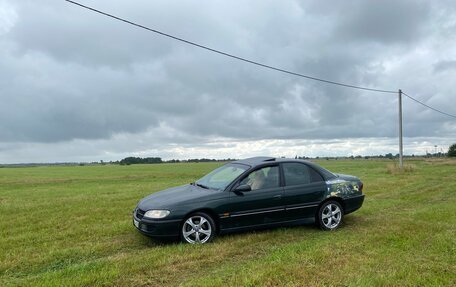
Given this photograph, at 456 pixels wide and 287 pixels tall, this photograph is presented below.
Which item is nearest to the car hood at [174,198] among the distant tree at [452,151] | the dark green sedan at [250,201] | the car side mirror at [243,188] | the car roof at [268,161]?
the dark green sedan at [250,201]

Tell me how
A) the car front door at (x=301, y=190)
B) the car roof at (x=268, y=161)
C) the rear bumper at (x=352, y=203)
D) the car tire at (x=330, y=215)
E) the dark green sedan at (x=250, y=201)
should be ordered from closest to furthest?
the dark green sedan at (x=250, y=201)
the car front door at (x=301, y=190)
the car roof at (x=268, y=161)
the car tire at (x=330, y=215)
the rear bumper at (x=352, y=203)

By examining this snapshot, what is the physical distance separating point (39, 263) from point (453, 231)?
720 cm

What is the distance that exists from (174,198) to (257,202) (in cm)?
153

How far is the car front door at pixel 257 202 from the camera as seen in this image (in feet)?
23.6

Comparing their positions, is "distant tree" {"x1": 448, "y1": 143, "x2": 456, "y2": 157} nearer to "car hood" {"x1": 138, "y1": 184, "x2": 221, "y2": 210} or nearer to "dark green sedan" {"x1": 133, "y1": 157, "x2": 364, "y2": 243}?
"dark green sedan" {"x1": 133, "y1": 157, "x2": 364, "y2": 243}

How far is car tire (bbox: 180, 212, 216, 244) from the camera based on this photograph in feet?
22.4

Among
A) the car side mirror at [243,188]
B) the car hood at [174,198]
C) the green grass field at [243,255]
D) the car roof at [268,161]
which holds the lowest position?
the green grass field at [243,255]

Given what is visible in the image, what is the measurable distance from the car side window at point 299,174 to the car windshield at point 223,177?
875mm

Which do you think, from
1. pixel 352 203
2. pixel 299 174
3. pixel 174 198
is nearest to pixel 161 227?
pixel 174 198

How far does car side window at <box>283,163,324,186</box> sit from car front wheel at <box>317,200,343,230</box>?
56 centimetres

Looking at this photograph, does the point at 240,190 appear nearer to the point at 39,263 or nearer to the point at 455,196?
the point at 39,263

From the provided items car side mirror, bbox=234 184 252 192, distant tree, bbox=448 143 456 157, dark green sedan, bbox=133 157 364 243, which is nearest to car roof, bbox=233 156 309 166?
dark green sedan, bbox=133 157 364 243

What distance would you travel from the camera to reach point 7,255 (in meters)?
6.36

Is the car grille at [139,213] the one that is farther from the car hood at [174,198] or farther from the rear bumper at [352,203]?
the rear bumper at [352,203]
